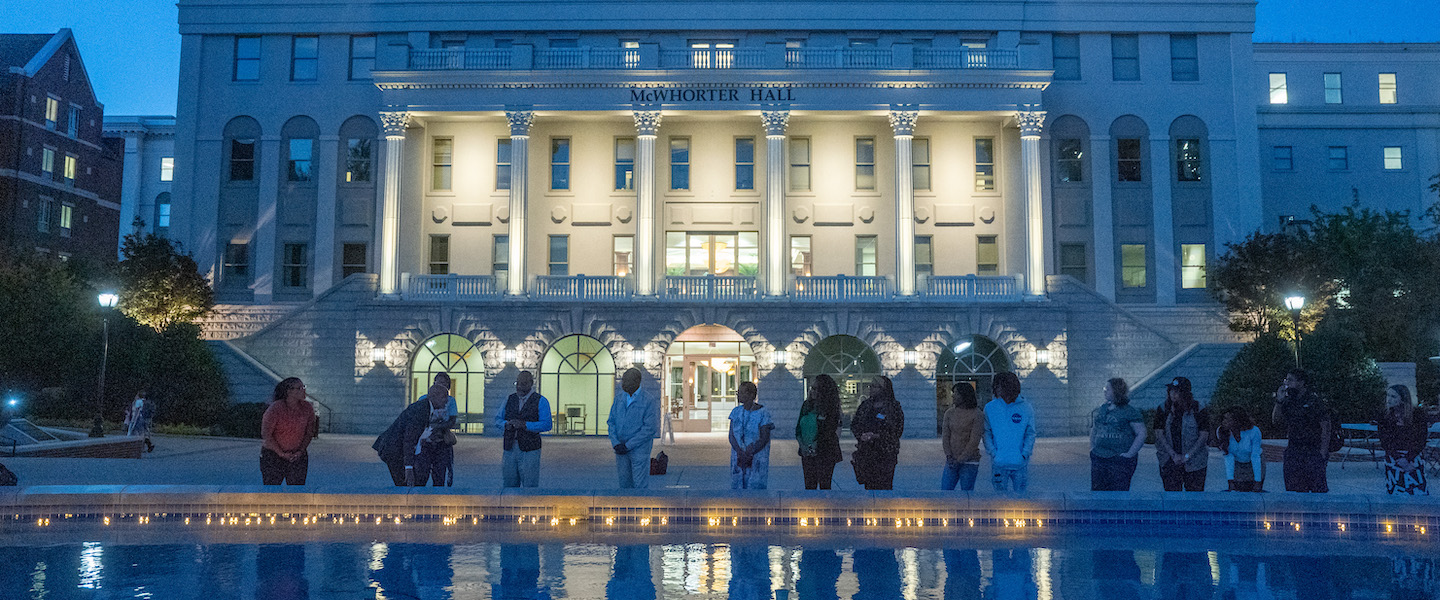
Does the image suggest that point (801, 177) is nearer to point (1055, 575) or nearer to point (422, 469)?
point (422, 469)

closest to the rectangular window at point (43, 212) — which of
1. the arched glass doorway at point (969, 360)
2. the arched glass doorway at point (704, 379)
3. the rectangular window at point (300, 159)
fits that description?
the rectangular window at point (300, 159)

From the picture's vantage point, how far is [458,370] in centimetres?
3388

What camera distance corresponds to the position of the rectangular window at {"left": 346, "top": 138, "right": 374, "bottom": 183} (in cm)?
3697

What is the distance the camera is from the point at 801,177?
3662 cm

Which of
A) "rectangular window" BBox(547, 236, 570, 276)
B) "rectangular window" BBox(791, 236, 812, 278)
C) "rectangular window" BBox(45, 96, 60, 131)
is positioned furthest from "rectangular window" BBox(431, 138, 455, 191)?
"rectangular window" BBox(45, 96, 60, 131)

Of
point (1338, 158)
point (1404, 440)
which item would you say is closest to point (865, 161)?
point (1338, 158)

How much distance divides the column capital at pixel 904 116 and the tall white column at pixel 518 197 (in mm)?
13057

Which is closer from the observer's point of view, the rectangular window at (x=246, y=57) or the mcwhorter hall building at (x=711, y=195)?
the mcwhorter hall building at (x=711, y=195)

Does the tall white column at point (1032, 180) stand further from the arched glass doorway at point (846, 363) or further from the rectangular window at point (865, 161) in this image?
the arched glass doorway at point (846, 363)

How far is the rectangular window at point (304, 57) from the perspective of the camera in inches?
1486

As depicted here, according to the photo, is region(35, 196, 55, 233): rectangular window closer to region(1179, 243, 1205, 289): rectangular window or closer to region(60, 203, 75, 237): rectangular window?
region(60, 203, 75, 237): rectangular window

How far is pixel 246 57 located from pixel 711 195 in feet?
63.9

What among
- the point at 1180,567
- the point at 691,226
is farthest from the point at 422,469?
the point at 691,226

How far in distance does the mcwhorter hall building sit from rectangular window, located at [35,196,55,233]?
→ 59.4ft
